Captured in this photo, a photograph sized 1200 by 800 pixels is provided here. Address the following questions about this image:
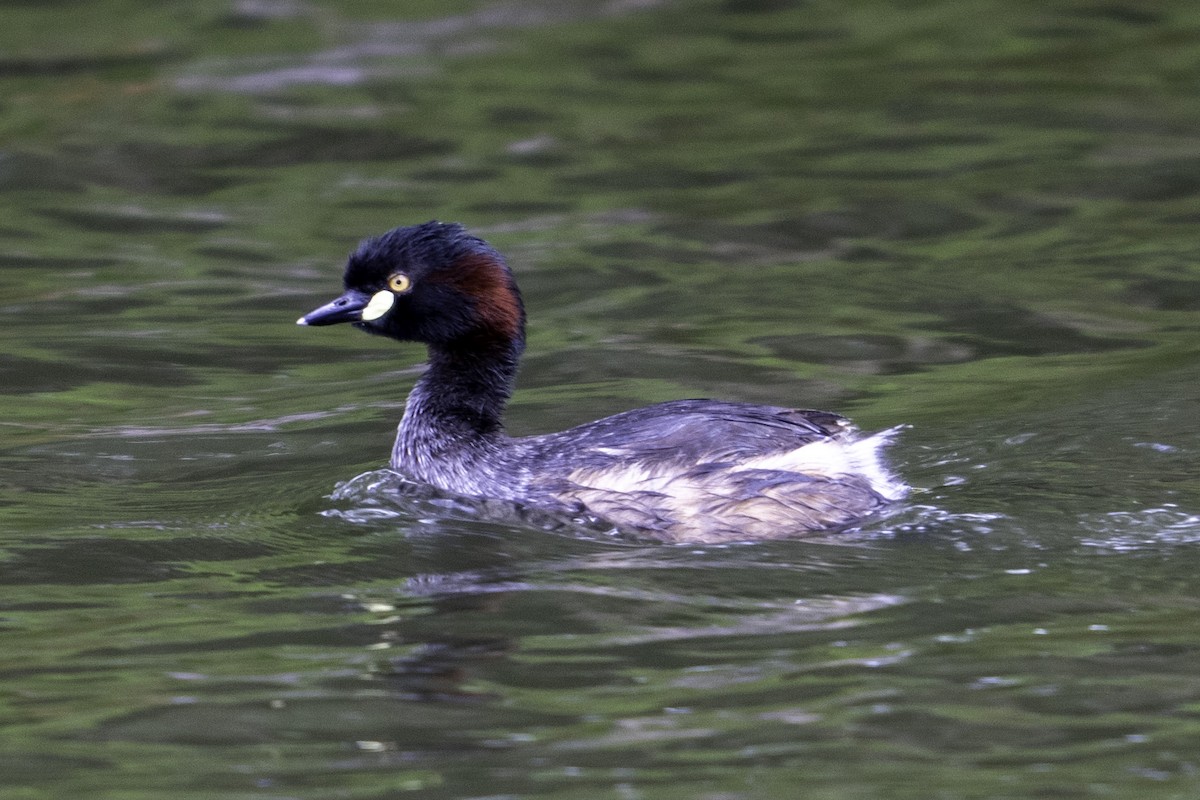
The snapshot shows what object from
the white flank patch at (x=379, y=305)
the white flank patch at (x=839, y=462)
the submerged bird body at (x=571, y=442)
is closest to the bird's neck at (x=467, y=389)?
the submerged bird body at (x=571, y=442)

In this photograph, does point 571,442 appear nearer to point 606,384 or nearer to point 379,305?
point 379,305

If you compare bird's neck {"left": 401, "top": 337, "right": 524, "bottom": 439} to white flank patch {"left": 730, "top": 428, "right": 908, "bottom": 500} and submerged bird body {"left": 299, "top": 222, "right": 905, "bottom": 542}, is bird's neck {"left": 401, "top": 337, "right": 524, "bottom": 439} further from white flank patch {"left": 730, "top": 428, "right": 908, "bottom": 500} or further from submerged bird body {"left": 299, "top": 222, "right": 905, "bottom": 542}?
white flank patch {"left": 730, "top": 428, "right": 908, "bottom": 500}

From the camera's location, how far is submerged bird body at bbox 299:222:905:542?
21.6 feet

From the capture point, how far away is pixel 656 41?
59.3 ft

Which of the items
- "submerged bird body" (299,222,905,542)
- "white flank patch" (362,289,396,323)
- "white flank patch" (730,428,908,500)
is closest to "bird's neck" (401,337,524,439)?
"submerged bird body" (299,222,905,542)

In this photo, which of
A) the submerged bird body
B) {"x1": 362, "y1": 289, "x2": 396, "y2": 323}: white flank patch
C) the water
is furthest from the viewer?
{"x1": 362, "y1": 289, "x2": 396, "y2": 323}: white flank patch

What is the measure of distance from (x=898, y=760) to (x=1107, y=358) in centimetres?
507

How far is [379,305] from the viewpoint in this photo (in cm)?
739

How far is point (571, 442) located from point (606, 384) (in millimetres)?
2259

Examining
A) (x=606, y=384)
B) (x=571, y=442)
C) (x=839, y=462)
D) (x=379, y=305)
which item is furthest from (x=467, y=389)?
(x=606, y=384)

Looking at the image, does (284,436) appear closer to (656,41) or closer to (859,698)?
(859,698)

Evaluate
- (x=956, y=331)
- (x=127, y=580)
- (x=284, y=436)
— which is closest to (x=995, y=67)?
(x=956, y=331)

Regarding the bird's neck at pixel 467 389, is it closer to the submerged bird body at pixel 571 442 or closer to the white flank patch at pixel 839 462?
the submerged bird body at pixel 571 442

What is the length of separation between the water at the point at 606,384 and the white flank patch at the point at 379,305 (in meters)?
0.68
